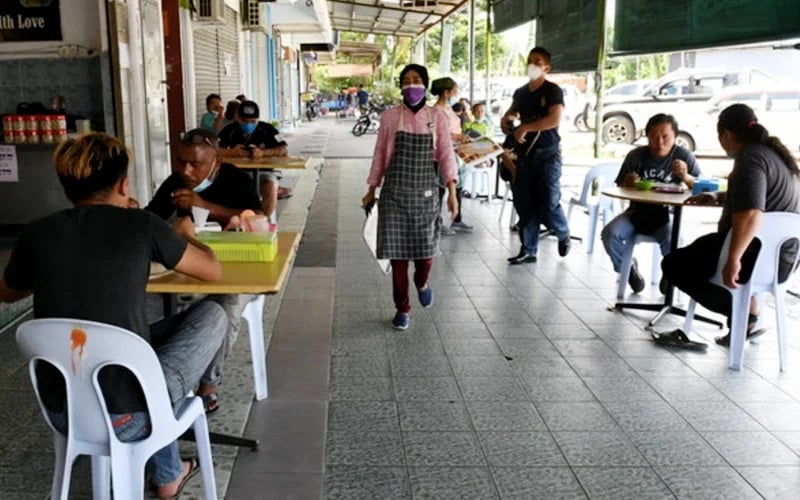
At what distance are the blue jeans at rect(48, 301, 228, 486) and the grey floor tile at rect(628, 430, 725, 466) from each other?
1.76 meters

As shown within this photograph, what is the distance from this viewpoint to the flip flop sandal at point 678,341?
13.7 feet

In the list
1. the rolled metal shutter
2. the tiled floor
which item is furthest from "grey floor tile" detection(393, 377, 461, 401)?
the rolled metal shutter

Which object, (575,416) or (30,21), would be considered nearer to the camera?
(575,416)

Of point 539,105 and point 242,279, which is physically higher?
point 539,105

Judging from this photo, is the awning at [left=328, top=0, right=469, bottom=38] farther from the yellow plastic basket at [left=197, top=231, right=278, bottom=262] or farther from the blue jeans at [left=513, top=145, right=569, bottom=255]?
the yellow plastic basket at [left=197, top=231, right=278, bottom=262]

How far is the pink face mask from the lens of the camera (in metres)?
4.22

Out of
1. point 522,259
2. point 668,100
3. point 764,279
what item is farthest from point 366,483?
point 668,100

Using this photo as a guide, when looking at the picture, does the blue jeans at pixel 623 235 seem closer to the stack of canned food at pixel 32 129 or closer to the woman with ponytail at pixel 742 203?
the woman with ponytail at pixel 742 203

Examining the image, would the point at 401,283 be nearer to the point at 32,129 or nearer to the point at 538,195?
the point at 538,195

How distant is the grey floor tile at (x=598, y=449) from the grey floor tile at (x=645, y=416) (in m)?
0.13

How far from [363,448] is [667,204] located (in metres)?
2.50

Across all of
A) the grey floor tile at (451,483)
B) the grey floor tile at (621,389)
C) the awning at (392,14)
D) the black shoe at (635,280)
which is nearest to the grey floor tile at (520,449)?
the grey floor tile at (451,483)

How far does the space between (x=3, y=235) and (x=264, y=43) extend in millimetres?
12421

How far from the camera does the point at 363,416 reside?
328 cm
